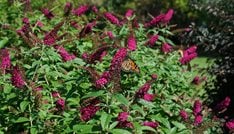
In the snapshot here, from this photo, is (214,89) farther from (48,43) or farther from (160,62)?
(48,43)

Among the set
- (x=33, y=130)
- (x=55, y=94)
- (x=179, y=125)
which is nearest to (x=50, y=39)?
(x=55, y=94)

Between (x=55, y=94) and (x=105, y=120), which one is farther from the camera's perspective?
(x=55, y=94)

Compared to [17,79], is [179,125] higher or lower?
lower

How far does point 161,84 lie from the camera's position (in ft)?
14.0

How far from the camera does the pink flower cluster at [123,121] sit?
287 centimetres

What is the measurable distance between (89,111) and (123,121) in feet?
0.65

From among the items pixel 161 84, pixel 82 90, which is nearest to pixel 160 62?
pixel 161 84

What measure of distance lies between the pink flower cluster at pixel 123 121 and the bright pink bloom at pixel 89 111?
132 millimetres

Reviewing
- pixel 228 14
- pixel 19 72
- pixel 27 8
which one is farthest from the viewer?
pixel 228 14

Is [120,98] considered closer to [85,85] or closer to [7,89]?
[85,85]

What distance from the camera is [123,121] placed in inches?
114

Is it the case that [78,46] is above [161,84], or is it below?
above

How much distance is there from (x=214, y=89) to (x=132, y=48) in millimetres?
2830

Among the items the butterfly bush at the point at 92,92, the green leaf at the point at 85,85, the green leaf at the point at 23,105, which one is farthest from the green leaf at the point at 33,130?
the green leaf at the point at 85,85
